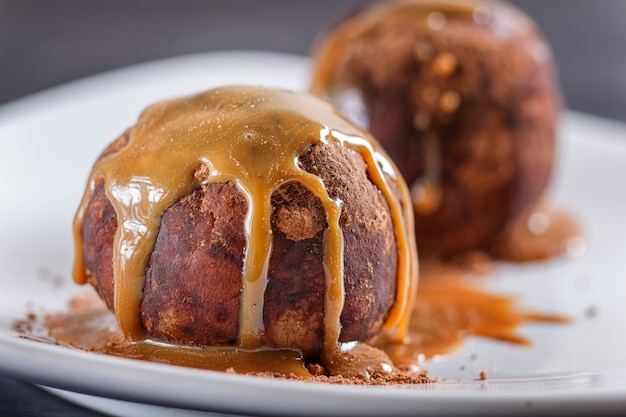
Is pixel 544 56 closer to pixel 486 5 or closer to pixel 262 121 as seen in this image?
pixel 486 5

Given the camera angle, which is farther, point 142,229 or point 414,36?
point 414,36

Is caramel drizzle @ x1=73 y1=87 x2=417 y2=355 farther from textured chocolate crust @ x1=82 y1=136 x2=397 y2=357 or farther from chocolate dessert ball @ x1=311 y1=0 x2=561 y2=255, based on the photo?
chocolate dessert ball @ x1=311 y1=0 x2=561 y2=255

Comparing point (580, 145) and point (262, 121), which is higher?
point (580, 145)

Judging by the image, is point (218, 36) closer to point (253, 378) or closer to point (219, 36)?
point (219, 36)

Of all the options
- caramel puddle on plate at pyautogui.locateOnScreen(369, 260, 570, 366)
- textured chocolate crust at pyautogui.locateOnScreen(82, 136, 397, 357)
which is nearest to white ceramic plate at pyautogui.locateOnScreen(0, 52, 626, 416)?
caramel puddle on plate at pyautogui.locateOnScreen(369, 260, 570, 366)

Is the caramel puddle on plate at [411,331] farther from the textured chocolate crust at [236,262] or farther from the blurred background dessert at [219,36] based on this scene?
the blurred background dessert at [219,36]

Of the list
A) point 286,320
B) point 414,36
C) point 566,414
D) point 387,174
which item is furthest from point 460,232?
point 566,414

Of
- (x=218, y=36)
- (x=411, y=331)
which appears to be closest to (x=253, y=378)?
(x=411, y=331)

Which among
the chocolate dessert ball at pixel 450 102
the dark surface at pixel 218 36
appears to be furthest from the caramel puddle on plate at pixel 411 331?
the dark surface at pixel 218 36
